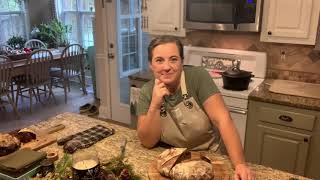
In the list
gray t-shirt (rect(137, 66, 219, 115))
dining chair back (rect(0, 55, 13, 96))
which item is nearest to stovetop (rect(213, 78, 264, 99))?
gray t-shirt (rect(137, 66, 219, 115))

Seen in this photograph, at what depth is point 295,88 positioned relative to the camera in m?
2.49

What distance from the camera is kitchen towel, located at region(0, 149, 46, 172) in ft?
3.91

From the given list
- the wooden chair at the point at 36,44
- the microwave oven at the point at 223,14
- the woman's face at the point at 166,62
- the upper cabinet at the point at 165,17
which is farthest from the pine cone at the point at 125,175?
the wooden chair at the point at 36,44

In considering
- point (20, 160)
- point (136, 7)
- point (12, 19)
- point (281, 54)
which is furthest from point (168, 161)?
point (12, 19)

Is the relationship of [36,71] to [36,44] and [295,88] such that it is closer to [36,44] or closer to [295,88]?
[36,44]

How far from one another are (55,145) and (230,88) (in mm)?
1484

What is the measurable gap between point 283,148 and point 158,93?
4.46 ft

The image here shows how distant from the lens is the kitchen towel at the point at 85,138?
1.42m

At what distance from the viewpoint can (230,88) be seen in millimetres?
2465

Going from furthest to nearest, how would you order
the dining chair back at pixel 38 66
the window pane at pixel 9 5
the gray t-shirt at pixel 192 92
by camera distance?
the window pane at pixel 9 5 < the dining chair back at pixel 38 66 < the gray t-shirt at pixel 192 92

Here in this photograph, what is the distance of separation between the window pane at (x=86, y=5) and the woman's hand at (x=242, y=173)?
501 centimetres

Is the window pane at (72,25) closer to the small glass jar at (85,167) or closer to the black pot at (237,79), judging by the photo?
the black pot at (237,79)

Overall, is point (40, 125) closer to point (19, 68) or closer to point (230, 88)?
point (230, 88)

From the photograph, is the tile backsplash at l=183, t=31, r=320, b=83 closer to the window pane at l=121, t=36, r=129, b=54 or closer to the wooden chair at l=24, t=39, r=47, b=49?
the window pane at l=121, t=36, r=129, b=54
